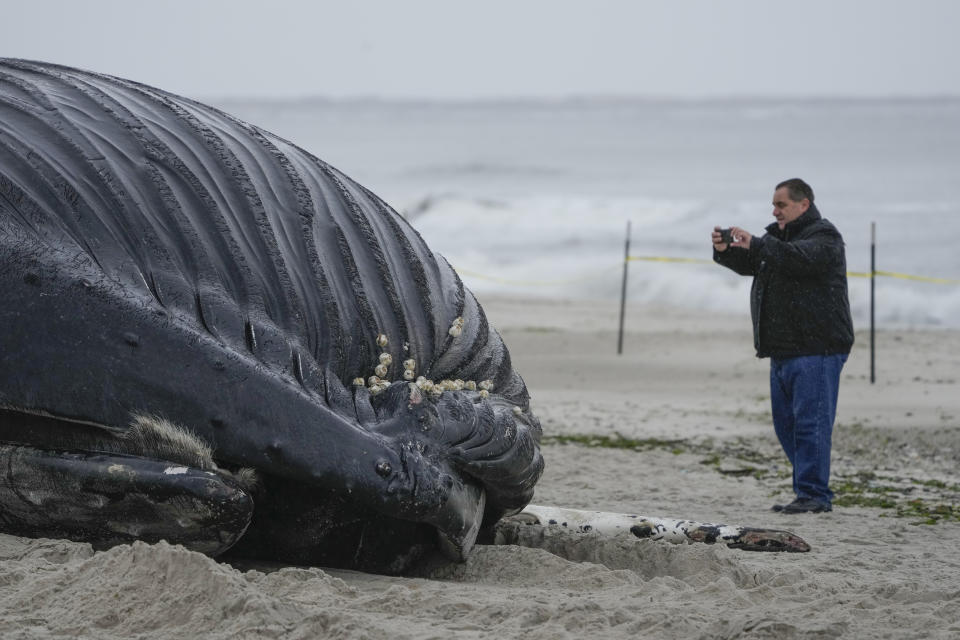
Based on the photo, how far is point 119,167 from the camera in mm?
4121

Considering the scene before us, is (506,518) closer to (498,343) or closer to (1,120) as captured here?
(498,343)

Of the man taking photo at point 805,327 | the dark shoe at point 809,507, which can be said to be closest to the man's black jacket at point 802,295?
the man taking photo at point 805,327

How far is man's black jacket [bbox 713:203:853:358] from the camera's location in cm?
655

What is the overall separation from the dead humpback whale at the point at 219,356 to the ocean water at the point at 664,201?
15015 millimetres

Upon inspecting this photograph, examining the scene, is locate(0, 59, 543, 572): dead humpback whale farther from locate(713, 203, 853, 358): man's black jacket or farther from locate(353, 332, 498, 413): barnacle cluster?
locate(713, 203, 853, 358): man's black jacket

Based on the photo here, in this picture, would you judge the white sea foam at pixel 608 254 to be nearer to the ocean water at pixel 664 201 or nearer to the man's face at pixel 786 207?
the ocean water at pixel 664 201

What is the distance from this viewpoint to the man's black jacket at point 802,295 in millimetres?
6555

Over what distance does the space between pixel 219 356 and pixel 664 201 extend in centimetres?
3687

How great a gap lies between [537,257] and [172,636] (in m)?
25.5

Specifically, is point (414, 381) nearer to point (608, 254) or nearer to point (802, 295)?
point (802, 295)

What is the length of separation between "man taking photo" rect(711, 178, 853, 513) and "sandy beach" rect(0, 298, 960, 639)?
34 centimetres

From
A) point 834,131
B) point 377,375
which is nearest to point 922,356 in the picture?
point 377,375

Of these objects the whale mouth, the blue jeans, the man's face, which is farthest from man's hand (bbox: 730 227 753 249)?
the whale mouth

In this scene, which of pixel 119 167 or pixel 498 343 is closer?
pixel 119 167
